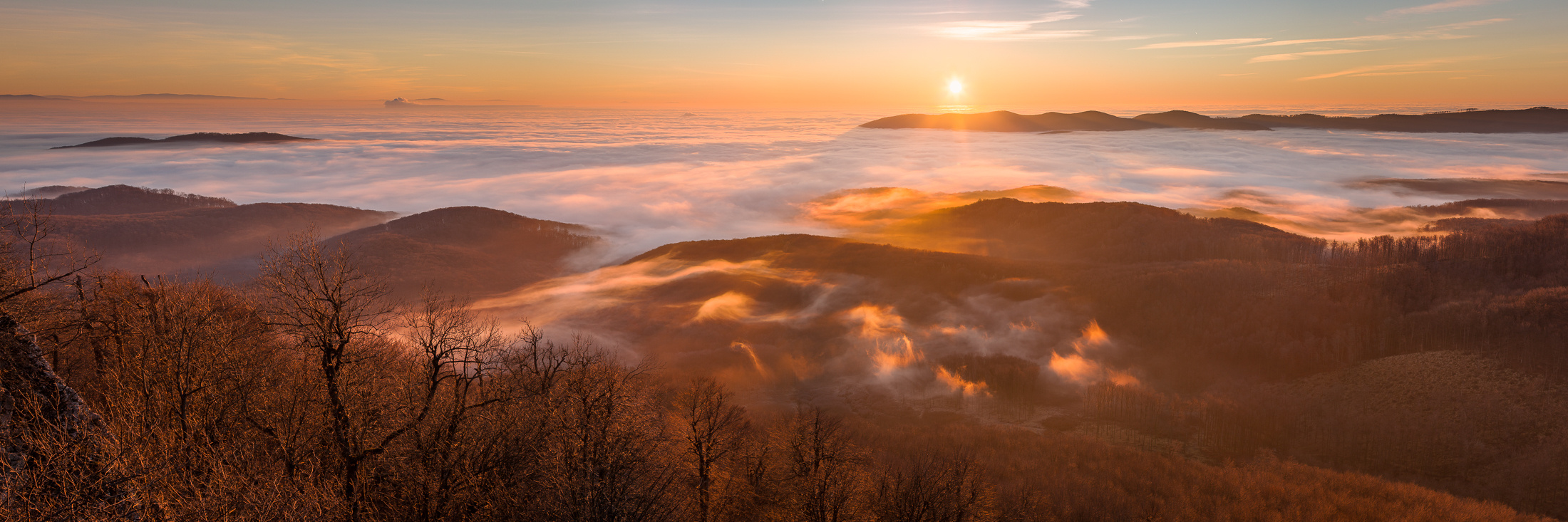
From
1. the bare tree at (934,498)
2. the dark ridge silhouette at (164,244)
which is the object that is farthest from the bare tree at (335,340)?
the dark ridge silhouette at (164,244)

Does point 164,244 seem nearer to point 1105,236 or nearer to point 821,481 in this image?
point 821,481

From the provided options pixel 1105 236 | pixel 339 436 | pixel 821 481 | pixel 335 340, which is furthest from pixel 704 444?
pixel 1105 236

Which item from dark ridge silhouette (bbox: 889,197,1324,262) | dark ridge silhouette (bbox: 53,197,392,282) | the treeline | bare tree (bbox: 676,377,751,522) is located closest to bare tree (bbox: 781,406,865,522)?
the treeline

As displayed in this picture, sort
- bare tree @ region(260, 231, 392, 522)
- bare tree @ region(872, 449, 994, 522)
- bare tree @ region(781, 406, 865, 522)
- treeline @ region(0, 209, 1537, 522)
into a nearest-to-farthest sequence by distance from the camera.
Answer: treeline @ region(0, 209, 1537, 522)
bare tree @ region(260, 231, 392, 522)
bare tree @ region(781, 406, 865, 522)
bare tree @ region(872, 449, 994, 522)

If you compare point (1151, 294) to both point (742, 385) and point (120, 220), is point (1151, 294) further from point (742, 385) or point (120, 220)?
point (120, 220)

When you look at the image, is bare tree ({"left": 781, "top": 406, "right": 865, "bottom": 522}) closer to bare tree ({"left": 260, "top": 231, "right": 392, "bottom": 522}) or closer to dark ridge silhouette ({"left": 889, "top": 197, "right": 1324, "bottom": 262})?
bare tree ({"left": 260, "top": 231, "right": 392, "bottom": 522})

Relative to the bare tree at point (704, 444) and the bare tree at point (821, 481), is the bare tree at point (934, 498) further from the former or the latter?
the bare tree at point (704, 444)

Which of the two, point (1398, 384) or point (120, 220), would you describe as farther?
point (120, 220)

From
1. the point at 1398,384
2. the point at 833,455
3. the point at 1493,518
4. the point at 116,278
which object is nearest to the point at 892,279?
the point at 1398,384
